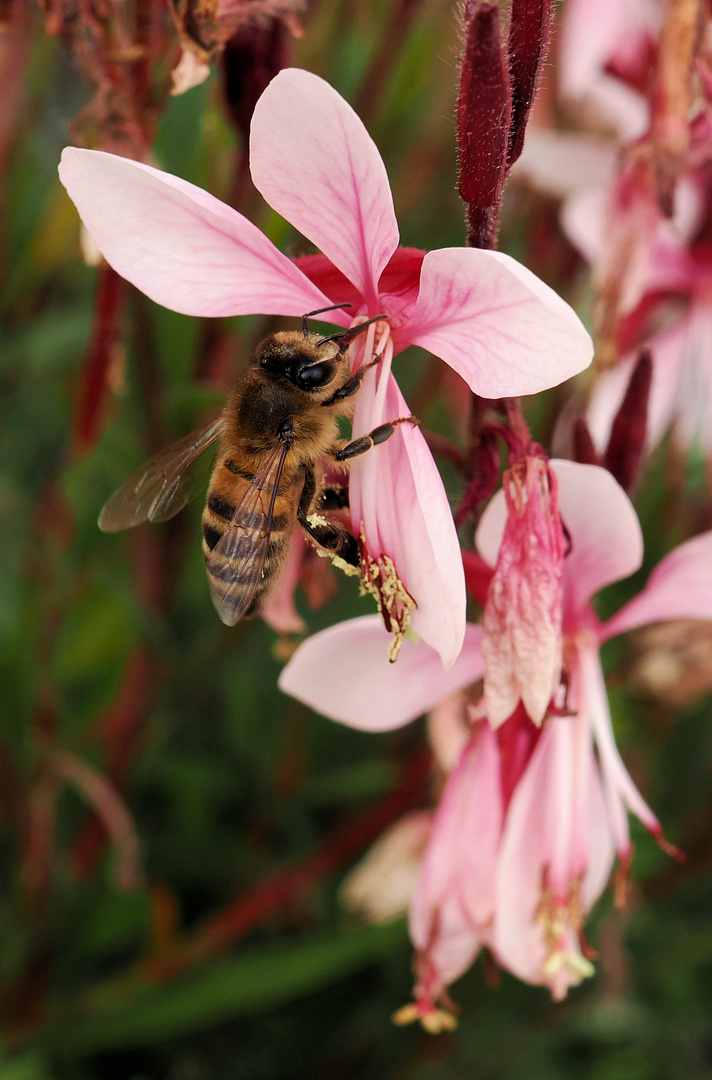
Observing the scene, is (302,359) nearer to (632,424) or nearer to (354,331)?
(354,331)

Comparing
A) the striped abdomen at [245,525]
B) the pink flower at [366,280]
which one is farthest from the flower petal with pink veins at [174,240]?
the striped abdomen at [245,525]

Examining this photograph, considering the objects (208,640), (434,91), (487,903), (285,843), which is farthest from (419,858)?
(434,91)

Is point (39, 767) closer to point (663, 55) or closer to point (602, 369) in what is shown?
point (602, 369)

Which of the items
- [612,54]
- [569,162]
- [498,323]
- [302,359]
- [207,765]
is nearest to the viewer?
[498,323]

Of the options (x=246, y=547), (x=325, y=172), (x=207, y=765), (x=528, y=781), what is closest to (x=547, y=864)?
(x=528, y=781)

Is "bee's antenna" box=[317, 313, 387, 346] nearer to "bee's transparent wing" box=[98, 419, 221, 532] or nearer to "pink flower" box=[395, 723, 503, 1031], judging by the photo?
"bee's transparent wing" box=[98, 419, 221, 532]

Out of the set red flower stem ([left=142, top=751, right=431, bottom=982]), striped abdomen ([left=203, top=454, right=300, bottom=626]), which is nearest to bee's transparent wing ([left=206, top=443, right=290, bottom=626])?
striped abdomen ([left=203, top=454, right=300, bottom=626])
